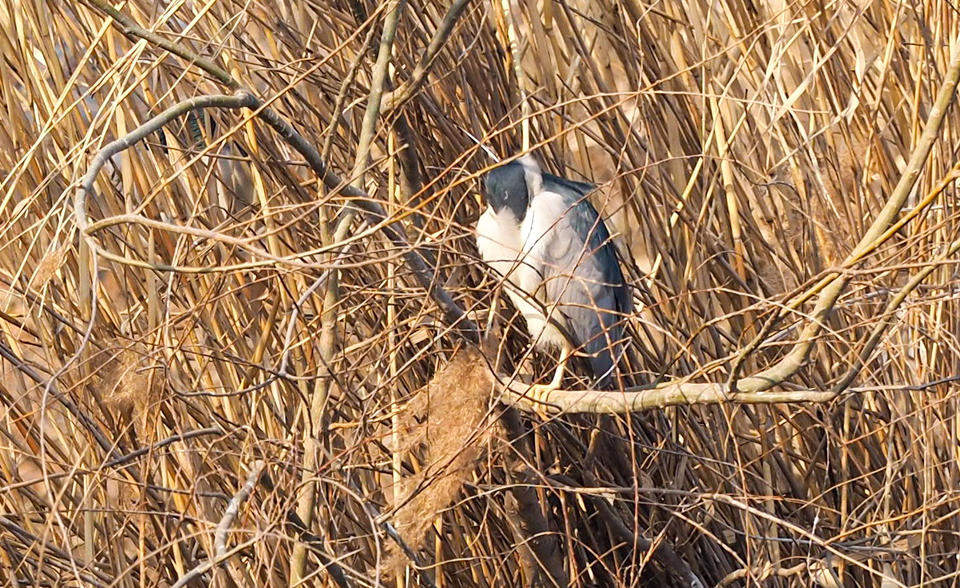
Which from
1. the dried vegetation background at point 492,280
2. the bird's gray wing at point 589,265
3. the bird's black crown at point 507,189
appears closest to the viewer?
the dried vegetation background at point 492,280

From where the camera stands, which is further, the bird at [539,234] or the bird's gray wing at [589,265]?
the bird's gray wing at [589,265]

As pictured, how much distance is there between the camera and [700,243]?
1588mm

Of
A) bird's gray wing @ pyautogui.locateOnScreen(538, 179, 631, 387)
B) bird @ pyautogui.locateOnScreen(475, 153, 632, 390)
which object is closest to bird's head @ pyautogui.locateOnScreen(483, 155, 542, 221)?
bird @ pyautogui.locateOnScreen(475, 153, 632, 390)

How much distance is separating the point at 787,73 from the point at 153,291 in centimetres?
111

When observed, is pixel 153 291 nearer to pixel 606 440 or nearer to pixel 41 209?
pixel 41 209

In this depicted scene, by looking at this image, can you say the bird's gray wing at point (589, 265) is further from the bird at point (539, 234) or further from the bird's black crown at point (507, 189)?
the bird's black crown at point (507, 189)

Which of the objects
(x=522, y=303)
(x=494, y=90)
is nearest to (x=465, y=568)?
(x=522, y=303)

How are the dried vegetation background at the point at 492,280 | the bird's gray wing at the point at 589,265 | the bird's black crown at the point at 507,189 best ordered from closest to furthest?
the dried vegetation background at the point at 492,280 < the bird's black crown at the point at 507,189 < the bird's gray wing at the point at 589,265

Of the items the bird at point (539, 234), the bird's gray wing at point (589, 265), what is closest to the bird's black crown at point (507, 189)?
the bird at point (539, 234)

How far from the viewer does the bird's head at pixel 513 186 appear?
1625mm

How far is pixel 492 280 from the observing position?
153 centimetres

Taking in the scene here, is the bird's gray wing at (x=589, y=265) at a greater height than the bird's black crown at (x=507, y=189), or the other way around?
the bird's black crown at (x=507, y=189)

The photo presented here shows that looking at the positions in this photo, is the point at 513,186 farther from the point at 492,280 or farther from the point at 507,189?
the point at 492,280

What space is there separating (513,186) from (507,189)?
0.01 meters
